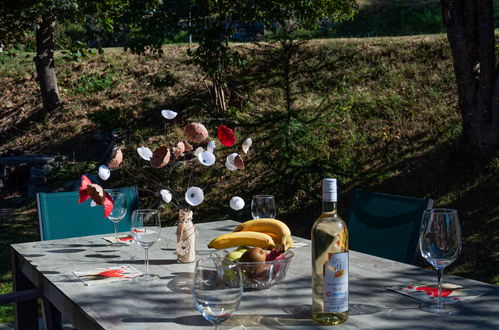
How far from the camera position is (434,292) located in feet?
6.68

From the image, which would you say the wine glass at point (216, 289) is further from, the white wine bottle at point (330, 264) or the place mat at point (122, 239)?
the place mat at point (122, 239)

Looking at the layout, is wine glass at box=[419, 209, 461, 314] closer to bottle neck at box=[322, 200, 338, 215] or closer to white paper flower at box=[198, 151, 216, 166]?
bottle neck at box=[322, 200, 338, 215]

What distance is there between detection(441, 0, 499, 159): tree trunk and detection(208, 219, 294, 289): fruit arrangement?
4904 mm

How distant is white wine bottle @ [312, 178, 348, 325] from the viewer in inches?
64.0

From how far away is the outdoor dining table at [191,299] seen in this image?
5.70ft

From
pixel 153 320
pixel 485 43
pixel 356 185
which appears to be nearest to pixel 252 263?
pixel 153 320

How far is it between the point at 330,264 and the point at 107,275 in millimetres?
1092

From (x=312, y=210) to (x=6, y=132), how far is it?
25.2 ft

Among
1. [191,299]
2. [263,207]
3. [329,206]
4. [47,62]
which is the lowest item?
[191,299]

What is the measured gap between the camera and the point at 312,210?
7473 mm

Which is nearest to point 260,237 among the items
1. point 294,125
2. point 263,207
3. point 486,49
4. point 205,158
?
point 205,158

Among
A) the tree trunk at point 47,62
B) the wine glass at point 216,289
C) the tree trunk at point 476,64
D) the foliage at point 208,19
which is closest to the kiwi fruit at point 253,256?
the wine glass at point 216,289

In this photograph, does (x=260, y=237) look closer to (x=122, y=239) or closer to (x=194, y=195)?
(x=194, y=195)

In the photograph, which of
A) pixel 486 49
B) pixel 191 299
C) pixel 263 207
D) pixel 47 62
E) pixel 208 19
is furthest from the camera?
pixel 47 62
